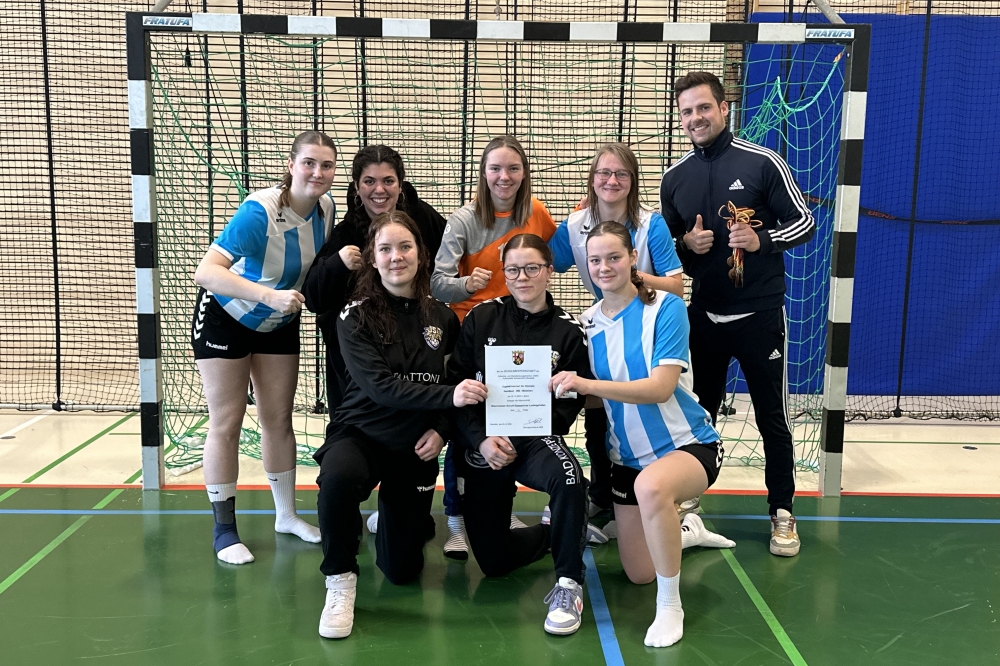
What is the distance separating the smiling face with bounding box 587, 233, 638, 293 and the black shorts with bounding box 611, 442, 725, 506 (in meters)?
0.65

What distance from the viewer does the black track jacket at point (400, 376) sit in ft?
9.23

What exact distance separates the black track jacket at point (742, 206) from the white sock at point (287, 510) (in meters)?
1.94

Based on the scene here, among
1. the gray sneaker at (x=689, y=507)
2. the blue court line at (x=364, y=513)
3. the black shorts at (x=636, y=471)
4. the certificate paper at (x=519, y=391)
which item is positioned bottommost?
the blue court line at (x=364, y=513)

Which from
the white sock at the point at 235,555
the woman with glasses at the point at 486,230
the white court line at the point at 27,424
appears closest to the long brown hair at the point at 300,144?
the woman with glasses at the point at 486,230

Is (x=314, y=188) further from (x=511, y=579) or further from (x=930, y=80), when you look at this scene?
(x=930, y=80)

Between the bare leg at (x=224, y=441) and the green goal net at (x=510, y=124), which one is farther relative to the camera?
the green goal net at (x=510, y=124)

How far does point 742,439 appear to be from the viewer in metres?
5.09

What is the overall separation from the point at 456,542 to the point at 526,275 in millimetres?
1218

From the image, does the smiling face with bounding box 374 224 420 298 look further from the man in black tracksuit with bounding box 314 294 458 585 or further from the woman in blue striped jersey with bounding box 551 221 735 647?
the woman in blue striped jersey with bounding box 551 221 735 647

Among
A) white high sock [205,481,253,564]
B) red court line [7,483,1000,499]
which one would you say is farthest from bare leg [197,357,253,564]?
red court line [7,483,1000,499]

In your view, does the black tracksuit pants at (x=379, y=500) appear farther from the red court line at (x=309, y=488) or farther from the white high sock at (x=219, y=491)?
the red court line at (x=309, y=488)

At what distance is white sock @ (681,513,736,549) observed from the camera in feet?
11.0

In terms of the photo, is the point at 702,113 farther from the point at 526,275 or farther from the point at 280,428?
the point at 280,428

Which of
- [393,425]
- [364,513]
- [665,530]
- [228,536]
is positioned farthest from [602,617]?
[228,536]
